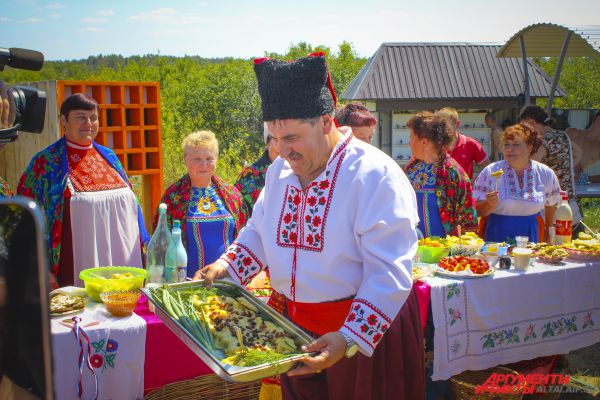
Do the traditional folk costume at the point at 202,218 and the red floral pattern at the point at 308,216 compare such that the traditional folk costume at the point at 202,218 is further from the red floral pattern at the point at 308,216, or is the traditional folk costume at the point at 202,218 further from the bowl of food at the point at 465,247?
the red floral pattern at the point at 308,216

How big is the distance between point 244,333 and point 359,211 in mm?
646

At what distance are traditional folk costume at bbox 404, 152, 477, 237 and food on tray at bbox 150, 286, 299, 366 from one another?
2.48 m

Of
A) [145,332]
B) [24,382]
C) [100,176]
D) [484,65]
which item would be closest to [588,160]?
[484,65]

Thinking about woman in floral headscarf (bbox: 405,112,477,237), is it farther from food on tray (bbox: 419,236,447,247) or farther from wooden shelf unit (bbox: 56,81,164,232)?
wooden shelf unit (bbox: 56,81,164,232)

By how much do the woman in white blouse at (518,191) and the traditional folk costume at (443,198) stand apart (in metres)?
0.22

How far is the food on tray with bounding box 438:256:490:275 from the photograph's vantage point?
383 centimetres

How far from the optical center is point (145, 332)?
2.92 metres

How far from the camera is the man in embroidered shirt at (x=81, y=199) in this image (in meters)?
4.05

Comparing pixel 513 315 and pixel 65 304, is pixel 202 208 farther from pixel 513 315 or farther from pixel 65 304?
pixel 513 315

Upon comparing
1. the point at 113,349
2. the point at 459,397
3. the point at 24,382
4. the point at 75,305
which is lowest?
the point at 459,397

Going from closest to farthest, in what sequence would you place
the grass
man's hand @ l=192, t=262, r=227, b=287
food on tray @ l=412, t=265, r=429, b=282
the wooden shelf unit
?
man's hand @ l=192, t=262, r=227, b=287
food on tray @ l=412, t=265, r=429, b=282
the wooden shelf unit
the grass

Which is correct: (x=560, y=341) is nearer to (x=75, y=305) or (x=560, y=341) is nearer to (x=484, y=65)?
(x=75, y=305)

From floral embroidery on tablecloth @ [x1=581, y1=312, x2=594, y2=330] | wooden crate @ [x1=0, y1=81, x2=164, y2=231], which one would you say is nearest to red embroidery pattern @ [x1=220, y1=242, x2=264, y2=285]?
floral embroidery on tablecloth @ [x1=581, y1=312, x2=594, y2=330]

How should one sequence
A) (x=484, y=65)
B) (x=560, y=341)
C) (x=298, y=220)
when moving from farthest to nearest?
(x=484, y=65) → (x=560, y=341) → (x=298, y=220)
